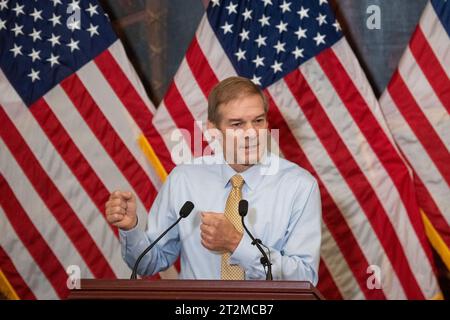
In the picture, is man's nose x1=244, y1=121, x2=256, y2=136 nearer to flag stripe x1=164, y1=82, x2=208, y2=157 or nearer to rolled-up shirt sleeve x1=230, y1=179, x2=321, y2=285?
rolled-up shirt sleeve x1=230, y1=179, x2=321, y2=285

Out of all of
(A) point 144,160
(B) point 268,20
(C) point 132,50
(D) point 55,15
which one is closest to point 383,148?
(B) point 268,20

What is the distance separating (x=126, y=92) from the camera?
4.06 meters

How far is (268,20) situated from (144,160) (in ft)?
3.23

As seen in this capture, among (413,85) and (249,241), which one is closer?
(249,241)

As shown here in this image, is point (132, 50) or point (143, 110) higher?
point (132, 50)

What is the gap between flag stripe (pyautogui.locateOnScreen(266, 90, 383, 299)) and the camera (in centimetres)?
388

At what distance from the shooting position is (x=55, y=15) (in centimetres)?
414

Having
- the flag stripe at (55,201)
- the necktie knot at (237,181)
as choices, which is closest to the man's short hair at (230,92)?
the necktie knot at (237,181)

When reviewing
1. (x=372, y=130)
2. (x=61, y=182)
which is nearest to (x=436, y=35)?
(x=372, y=130)

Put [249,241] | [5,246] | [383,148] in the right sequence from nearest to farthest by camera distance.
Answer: [249,241] → [383,148] → [5,246]

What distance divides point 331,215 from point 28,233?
1.61 meters

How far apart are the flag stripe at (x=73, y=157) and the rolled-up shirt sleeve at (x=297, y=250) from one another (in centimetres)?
159

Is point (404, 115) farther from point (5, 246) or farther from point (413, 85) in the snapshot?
point (5, 246)

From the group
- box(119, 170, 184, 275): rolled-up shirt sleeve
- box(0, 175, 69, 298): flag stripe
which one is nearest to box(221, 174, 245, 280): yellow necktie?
box(119, 170, 184, 275): rolled-up shirt sleeve
